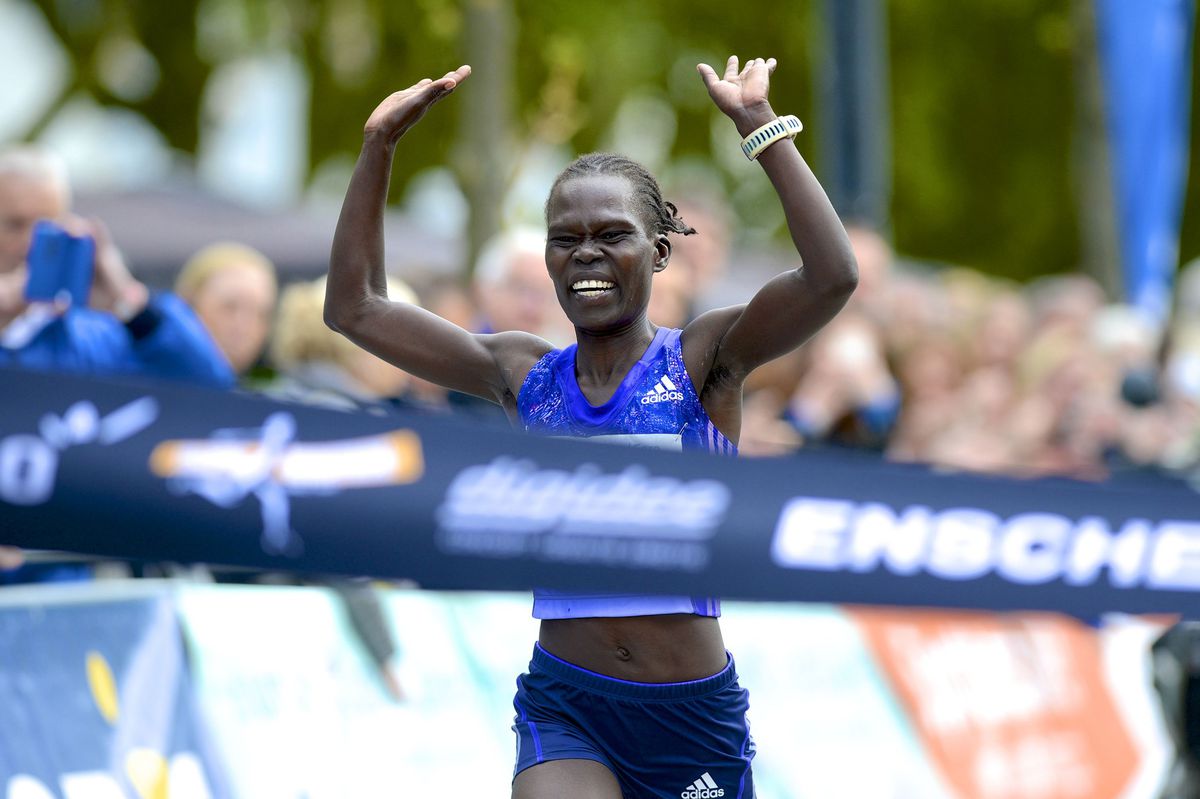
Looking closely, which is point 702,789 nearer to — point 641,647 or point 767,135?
point 641,647

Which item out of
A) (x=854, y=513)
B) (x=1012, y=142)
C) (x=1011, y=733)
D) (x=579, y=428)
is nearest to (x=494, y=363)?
(x=579, y=428)

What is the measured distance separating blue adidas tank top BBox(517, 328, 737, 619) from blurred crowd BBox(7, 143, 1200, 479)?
1230mm

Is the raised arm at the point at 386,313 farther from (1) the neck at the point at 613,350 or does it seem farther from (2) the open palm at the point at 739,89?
(2) the open palm at the point at 739,89

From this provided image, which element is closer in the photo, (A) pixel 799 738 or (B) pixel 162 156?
(A) pixel 799 738

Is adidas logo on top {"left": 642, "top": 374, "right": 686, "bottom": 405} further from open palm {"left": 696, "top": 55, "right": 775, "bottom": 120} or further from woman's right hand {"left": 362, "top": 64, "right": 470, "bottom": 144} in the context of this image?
woman's right hand {"left": 362, "top": 64, "right": 470, "bottom": 144}

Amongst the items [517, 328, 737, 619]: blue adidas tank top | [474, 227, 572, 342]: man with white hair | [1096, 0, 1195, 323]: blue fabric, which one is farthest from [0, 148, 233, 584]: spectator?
[1096, 0, 1195, 323]: blue fabric

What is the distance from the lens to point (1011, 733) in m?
7.79

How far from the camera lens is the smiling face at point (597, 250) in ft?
12.3

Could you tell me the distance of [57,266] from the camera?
214 inches

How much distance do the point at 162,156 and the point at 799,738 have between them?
15.9 m

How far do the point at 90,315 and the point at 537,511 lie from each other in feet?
9.10

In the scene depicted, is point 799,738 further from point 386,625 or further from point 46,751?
point 46,751

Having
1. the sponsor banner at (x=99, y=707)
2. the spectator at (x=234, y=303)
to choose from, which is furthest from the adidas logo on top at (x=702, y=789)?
the spectator at (x=234, y=303)

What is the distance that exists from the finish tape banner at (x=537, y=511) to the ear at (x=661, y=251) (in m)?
0.53
